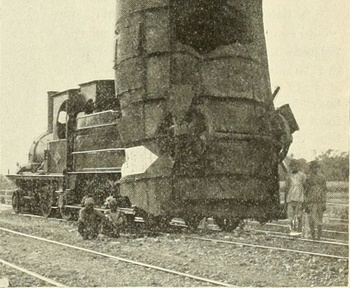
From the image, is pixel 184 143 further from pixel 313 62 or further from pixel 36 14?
pixel 36 14

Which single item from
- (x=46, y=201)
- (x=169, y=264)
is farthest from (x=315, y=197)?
(x=46, y=201)

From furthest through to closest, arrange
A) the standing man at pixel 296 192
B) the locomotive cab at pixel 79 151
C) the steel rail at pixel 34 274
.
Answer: the locomotive cab at pixel 79 151
the standing man at pixel 296 192
the steel rail at pixel 34 274

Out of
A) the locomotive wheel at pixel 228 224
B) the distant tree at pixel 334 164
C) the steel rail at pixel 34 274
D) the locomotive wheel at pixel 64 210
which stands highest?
the distant tree at pixel 334 164

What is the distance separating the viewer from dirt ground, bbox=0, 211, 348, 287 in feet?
19.9

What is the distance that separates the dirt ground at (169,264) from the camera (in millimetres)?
6062

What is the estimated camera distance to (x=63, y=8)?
23.9ft

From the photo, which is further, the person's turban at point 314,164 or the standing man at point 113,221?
the standing man at point 113,221

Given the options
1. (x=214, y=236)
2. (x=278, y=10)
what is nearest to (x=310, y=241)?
(x=214, y=236)

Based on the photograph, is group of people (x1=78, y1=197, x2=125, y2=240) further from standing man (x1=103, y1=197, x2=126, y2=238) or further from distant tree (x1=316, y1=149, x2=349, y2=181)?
distant tree (x1=316, y1=149, x2=349, y2=181)

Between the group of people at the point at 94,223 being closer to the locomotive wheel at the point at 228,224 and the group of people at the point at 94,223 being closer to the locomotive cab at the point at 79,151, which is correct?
the locomotive cab at the point at 79,151

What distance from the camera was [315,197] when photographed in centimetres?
768

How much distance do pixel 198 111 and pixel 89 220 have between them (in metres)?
2.22

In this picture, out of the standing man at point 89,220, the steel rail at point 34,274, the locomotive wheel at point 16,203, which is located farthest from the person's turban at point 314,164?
the locomotive wheel at point 16,203

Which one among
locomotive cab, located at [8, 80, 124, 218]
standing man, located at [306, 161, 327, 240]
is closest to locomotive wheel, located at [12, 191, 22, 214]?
locomotive cab, located at [8, 80, 124, 218]
